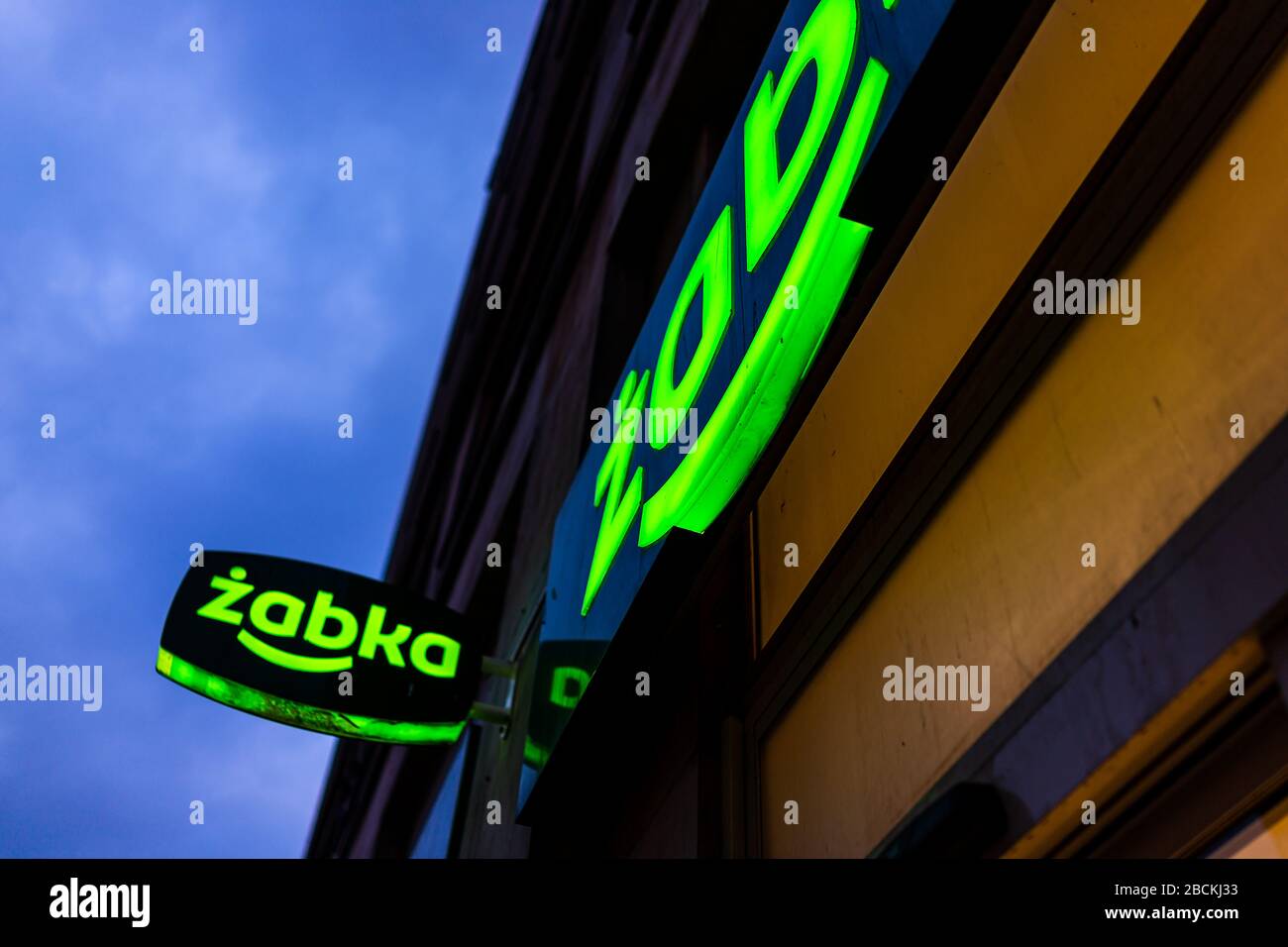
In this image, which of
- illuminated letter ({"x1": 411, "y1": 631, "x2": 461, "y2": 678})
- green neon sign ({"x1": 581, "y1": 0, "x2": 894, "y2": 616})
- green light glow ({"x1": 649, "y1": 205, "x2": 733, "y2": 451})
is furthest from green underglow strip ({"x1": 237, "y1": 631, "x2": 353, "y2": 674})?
green light glow ({"x1": 649, "y1": 205, "x2": 733, "y2": 451})

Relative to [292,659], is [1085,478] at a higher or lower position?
lower

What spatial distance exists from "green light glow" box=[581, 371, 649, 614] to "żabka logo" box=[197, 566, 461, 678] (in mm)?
2086

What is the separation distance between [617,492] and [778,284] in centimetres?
164

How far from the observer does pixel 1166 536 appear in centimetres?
185

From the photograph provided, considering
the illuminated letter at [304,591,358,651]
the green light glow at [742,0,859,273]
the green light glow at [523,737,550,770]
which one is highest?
the green light glow at [742,0,859,273]

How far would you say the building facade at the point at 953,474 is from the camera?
5.83ft

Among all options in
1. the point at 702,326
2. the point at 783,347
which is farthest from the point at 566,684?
the point at 783,347

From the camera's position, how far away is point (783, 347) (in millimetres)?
2889

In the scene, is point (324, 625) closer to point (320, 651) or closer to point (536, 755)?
point (320, 651)

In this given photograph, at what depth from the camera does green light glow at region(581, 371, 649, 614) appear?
4109mm

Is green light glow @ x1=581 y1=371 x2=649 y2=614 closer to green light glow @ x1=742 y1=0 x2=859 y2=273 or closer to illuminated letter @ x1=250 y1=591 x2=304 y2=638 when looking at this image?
green light glow @ x1=742 y1=0 x2=859 y2=273
